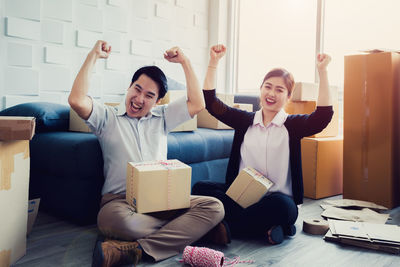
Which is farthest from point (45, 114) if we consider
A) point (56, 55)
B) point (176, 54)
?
point (176, 54)

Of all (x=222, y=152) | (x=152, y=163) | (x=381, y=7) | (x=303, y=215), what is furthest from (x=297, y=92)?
(x=152, y=163)

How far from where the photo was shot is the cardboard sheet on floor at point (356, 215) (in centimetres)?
220

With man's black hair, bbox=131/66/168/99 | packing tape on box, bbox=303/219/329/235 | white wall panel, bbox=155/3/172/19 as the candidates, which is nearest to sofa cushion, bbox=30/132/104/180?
man's black hair, bbox=131/66/168/99

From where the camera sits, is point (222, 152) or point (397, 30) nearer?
point (222, 152)

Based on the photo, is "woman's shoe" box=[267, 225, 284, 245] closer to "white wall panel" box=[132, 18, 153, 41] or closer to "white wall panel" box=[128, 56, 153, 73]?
"white wall panel" box=[128, 56, 153, 73]

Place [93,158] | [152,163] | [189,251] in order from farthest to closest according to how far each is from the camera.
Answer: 1. [93,158]
2. [152,163]
3. [189,251]

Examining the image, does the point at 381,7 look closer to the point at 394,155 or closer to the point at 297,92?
the point at 297,92

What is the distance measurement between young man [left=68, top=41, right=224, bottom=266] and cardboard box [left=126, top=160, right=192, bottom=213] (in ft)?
0.18

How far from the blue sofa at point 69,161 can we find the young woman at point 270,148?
45 centimetres

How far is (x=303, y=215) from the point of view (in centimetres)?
237

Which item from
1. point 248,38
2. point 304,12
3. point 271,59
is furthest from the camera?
point 248,38

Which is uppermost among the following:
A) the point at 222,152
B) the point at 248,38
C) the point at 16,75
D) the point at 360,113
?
the point at 248,38

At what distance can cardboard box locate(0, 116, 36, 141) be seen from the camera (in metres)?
1.33

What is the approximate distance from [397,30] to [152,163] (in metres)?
2.59
